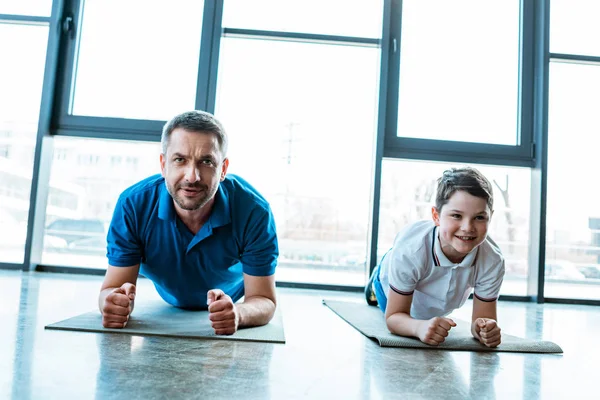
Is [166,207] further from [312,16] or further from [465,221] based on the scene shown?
[312,16]

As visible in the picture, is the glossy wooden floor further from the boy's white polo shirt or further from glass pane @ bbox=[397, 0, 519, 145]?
glass pane @ bbox=[397, 0, 519, 145]

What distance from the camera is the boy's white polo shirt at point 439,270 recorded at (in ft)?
4.64

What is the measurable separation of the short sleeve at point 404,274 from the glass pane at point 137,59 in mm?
1926

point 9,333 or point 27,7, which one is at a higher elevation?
point 27,7

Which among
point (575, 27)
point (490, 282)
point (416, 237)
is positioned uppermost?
point (575, 27)

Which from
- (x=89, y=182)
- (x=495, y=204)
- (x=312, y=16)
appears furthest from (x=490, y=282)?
(x=89, y=182)

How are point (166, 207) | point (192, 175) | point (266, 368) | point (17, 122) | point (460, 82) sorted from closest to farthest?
point (266, 368)
point (192, 175)
point (166, 207)
point (17, 122)
point (460, 82)

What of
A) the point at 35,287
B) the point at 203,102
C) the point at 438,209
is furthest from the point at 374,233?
the point at 35,287

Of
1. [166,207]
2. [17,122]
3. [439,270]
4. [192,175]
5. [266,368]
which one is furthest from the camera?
[17,122]

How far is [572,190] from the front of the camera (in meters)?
3.01

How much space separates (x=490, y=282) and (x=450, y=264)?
0.38 ft

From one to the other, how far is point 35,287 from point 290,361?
1510 mm

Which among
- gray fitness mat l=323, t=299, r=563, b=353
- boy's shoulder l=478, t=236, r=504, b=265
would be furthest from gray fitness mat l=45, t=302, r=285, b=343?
boy's shoulder l=478, t=236, r=504, b=265

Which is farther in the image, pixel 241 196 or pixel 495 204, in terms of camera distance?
pixel 495 204
